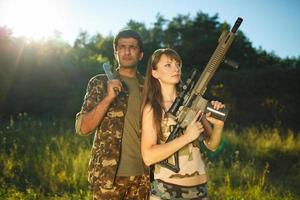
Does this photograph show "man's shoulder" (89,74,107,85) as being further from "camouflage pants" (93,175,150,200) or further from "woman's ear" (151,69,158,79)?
"camouflage pants" (93,175,150,200)

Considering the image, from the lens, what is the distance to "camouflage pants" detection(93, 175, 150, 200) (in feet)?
10.8

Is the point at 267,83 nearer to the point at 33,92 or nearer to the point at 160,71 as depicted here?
the point at 33,92

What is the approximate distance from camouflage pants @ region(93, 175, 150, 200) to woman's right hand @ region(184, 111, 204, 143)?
2.70 feet

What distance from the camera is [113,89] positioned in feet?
10.3

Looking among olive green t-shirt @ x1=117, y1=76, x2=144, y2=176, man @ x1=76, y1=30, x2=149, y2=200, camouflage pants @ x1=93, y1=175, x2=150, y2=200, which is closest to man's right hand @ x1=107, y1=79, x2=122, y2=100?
man @ x1=76, y1=30, x2=149, y2=200

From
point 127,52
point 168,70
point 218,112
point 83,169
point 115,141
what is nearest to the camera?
point 218,112

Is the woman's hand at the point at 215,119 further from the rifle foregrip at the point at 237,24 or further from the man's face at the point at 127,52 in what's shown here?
the man's face at the point at 127,52

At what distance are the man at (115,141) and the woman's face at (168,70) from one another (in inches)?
15.6

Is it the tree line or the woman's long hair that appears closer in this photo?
the woman's long hair

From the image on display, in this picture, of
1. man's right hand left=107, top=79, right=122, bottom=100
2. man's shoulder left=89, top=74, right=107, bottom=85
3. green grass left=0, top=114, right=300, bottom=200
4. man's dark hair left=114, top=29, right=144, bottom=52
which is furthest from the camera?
green grass left=0, top=114, right=300, bottom=200

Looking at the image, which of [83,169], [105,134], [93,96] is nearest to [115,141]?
[105,134]

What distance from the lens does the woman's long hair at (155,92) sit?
2820 mm

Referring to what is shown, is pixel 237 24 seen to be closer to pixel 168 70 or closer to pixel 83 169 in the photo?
pixel 168 70

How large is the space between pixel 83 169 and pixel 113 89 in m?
3.96
